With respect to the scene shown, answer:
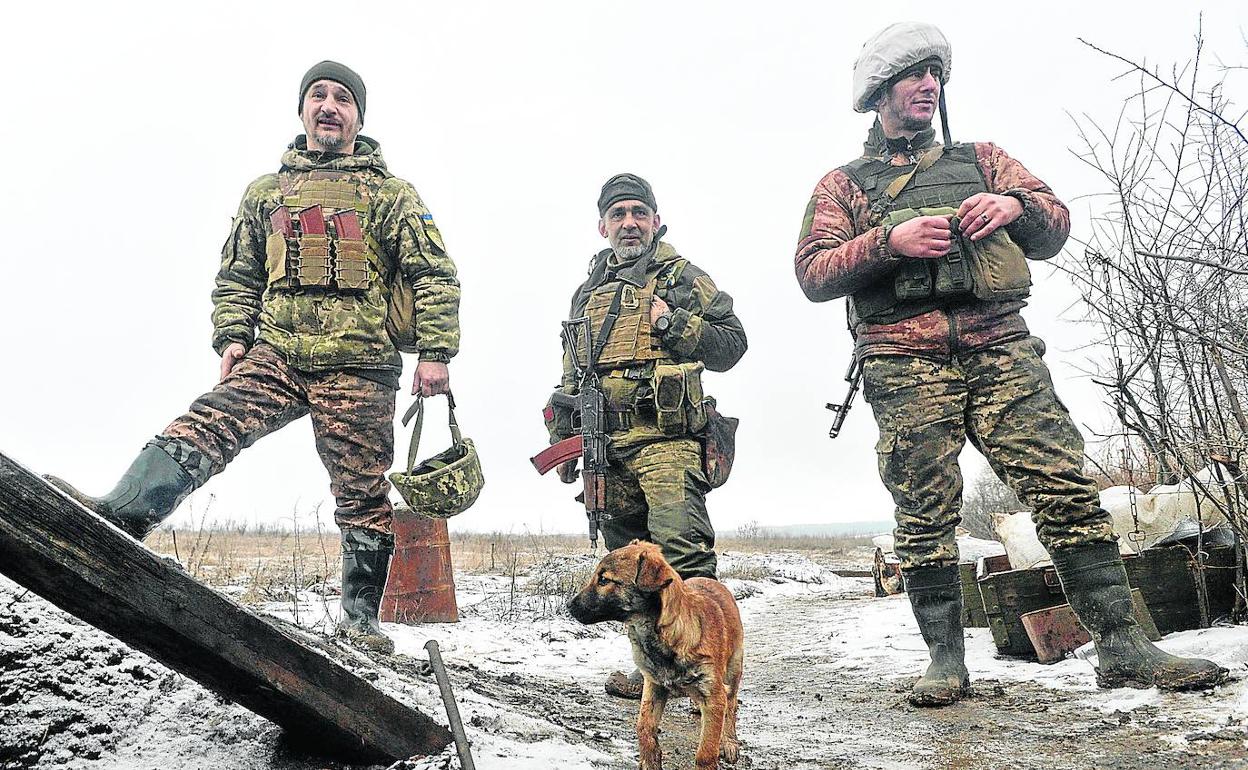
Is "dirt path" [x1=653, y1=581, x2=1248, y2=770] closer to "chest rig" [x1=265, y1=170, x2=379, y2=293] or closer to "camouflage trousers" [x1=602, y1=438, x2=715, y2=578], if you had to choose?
"camouflage trousers" [x1=602, y1=438, x2=715, y2=578]

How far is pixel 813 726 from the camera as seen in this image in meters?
3.39

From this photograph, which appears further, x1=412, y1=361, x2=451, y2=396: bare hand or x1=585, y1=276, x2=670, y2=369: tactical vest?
x1=585, y1=276, x2=670, y2=369: tactical vest

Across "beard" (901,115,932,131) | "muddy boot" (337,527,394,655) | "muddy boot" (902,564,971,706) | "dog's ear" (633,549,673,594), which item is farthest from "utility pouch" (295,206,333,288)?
"muddy boot" (902,564,971,706)

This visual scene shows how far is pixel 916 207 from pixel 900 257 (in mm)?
419

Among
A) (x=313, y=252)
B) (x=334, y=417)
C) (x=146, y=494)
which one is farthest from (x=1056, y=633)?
(x=146, y=494)

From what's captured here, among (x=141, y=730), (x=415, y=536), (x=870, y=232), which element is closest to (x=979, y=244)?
(x=870, y=232)

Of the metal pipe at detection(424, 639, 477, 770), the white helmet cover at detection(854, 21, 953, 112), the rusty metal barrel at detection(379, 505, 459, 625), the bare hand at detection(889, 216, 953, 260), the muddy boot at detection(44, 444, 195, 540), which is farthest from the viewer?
the rusty metal barrel at detection(379, 505, 459, 625)

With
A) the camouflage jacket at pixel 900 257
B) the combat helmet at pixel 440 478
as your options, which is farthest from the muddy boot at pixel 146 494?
the camouflage jacket at pixel 900 257

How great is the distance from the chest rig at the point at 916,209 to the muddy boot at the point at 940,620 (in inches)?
46.9

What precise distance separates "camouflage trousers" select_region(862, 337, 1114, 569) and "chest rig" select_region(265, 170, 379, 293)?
251 cm

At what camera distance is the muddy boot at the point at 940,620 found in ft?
11.7

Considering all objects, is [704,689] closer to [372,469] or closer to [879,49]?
[372,469]

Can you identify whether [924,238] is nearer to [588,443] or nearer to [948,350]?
[948,350]

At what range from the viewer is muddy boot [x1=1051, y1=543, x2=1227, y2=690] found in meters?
3.19
